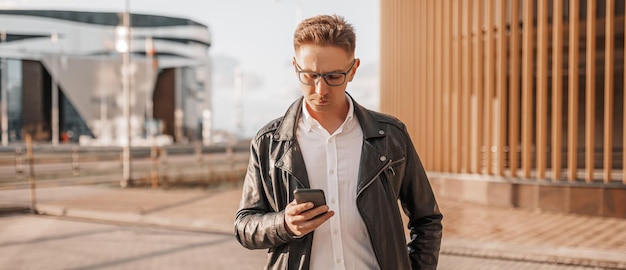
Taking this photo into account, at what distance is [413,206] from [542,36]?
9.74 meters

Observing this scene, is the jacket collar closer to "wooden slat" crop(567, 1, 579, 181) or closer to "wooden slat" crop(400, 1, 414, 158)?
"wooden slat" crop(567, 1, 579, 181)

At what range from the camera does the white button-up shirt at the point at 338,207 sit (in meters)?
1.92

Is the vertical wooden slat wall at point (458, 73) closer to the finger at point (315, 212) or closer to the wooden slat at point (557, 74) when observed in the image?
the wooden slat at point (557, 74)

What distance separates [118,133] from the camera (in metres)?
68.6

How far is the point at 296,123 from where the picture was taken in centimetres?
205

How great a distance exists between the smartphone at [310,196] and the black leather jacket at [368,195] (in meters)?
0.16

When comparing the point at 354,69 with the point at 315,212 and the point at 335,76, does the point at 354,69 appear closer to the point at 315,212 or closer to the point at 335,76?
the point at 335,76

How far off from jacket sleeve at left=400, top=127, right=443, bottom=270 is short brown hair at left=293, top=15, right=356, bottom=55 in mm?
475

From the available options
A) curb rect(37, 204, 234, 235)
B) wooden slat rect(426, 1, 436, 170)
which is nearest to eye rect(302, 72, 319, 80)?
curb rect(37, 204, 234, 235)

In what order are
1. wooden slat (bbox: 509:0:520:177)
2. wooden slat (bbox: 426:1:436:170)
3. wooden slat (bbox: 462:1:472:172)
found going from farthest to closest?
wooden slat (bbox: 426:1:436:170) < wooden slat (bbox: 462:1:472:172) < wooden slat (bbox: 509:0:520:177)

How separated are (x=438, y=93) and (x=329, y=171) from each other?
38.2 feet

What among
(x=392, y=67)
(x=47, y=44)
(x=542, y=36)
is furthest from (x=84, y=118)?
(x=542, y=36)

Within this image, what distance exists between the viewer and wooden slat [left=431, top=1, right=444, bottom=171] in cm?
1306

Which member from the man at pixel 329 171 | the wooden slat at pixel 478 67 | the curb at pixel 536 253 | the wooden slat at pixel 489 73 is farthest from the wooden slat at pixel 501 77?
the man at pixel 329 171
